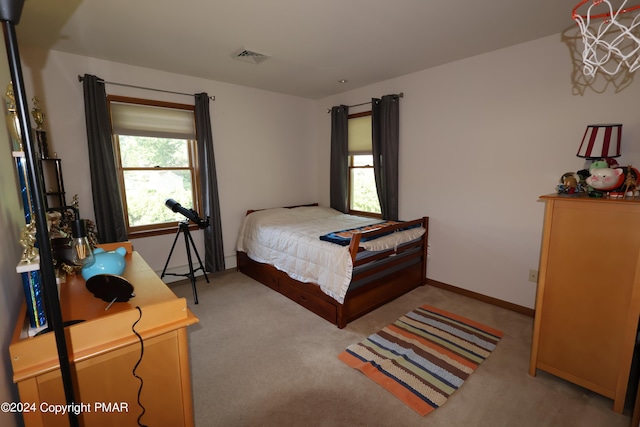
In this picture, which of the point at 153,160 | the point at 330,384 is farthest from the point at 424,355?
the point at 153,160

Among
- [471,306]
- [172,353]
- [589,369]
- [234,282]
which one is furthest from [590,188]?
[234,282]

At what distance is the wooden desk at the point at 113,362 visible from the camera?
98 centimetres

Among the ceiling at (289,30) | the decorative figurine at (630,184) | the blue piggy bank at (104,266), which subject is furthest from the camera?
the ceiling at (289,30)

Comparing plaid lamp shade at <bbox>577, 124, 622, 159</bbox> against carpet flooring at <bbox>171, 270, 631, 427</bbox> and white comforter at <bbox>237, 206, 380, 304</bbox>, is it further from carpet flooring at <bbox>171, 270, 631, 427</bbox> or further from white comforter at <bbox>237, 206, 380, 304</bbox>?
white comforter at <bbox>237, 206, 380, 304</bbox>

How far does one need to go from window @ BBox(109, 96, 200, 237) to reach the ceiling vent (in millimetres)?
1014

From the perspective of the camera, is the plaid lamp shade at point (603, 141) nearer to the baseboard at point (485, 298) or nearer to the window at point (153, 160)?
the baseboard at point (485, 298)

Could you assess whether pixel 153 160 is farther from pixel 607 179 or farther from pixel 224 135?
pixel 607 179

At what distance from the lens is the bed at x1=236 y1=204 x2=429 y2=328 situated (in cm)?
258

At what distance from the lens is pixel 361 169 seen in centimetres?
415

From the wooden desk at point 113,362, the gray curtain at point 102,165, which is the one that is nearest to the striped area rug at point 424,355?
the wooden desk at point 113,362

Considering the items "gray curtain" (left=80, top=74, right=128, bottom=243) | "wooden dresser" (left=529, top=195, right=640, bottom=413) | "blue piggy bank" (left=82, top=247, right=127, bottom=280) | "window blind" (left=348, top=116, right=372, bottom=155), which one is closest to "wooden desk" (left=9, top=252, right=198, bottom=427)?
"blue piggy bank" (left=82, top=247, right=127, bottom=280)

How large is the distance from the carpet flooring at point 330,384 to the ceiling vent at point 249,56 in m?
2.47

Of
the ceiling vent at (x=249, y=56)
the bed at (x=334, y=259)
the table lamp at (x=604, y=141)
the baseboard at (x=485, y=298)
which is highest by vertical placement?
the ceiling vent at (x=249, y=56)

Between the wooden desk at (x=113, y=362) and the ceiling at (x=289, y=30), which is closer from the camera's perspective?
the wooden desk at (x=113, y=362)
